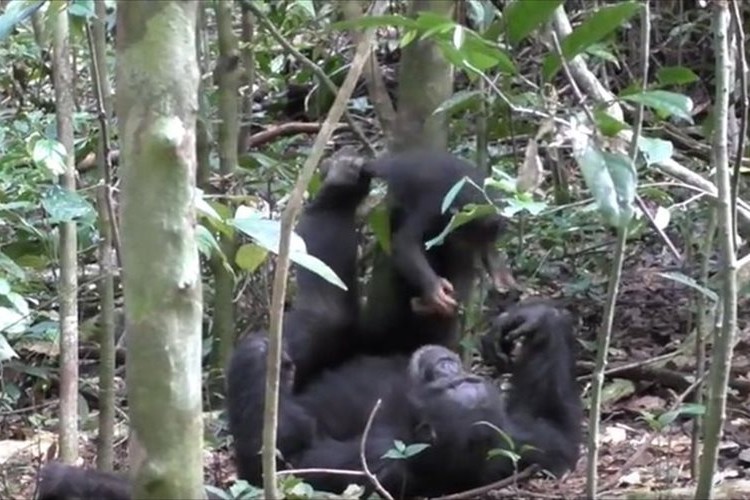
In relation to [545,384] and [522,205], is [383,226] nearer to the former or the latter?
[545,384]

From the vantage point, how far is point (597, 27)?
2521 millimetres

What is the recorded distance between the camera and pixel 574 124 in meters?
2.35

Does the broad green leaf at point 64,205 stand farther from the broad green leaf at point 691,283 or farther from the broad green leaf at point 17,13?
the broad green leaf at point 691,283

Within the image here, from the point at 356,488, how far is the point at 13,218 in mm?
1665

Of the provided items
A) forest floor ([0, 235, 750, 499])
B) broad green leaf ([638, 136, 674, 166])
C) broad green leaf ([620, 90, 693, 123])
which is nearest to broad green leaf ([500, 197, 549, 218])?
broad green leaf ([638, 136, 674, 166])

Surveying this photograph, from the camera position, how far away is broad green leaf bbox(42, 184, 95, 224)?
3.41m

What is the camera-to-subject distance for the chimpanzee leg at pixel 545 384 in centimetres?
404

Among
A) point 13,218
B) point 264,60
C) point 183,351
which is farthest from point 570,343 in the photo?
point 264,60

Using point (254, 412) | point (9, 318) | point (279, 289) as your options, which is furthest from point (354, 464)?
point (279, 289)

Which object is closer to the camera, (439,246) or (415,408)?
(415,408)

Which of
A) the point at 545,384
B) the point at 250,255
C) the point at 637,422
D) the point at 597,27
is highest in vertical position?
the point at 597,27

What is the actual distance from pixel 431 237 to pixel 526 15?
5.44 feet

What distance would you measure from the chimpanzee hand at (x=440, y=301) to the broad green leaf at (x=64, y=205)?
1.13m

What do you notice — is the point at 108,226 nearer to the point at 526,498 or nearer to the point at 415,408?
the point at 415,408
